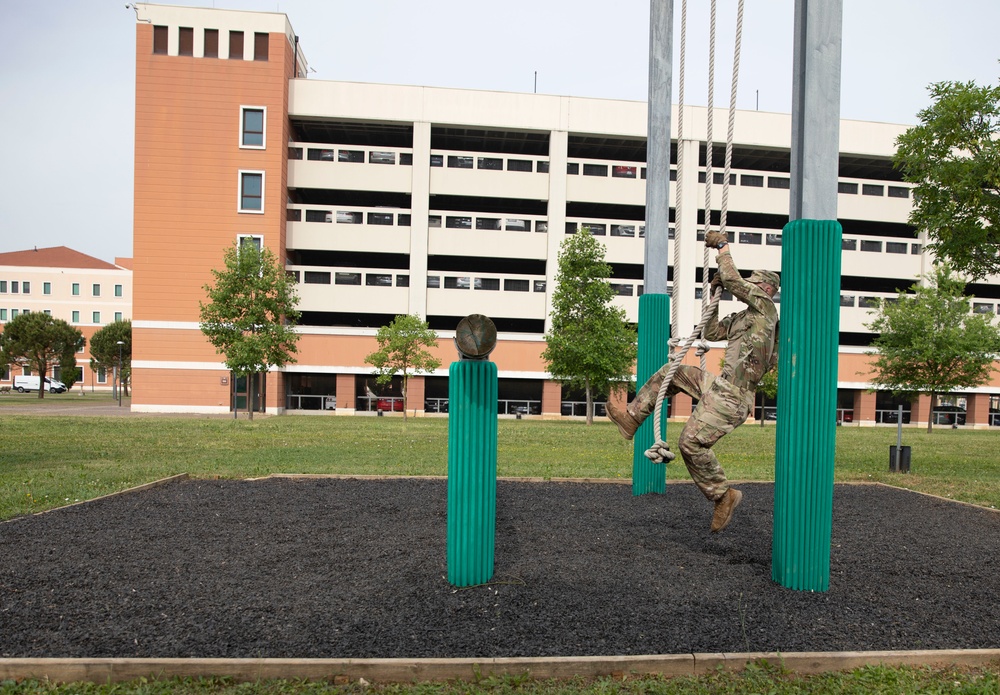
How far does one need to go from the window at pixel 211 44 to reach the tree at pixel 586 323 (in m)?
26.6

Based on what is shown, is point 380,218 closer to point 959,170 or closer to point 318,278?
point 318,278

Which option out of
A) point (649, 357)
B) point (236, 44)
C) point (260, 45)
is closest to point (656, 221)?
point (649, 357)

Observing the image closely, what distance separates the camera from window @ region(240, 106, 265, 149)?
43688 mm

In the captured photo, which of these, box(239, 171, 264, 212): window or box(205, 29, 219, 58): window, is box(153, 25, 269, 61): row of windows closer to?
box(205, 29, 219, 58): window

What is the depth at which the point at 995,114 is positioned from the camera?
11977mm

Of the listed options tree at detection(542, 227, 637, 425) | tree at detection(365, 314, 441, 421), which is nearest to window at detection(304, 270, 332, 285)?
tree at detection(365, 314, 441, 421)

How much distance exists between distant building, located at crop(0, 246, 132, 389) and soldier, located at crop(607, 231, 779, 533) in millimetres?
100092

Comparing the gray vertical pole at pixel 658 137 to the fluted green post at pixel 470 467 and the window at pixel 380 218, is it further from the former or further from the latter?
the window at pixel 380 218

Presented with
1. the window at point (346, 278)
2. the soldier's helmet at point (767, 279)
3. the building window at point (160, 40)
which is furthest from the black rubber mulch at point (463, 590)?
the building window at point (160, 40)

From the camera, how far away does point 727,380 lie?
5.66 meters

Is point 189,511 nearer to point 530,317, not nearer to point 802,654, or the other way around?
point 802,654

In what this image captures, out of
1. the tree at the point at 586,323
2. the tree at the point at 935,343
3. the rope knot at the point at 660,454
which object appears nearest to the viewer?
the rope knot at the point at 660,454

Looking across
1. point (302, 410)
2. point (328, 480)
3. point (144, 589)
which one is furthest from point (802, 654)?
point (302, 410)

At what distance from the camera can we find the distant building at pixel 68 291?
91.6 m
